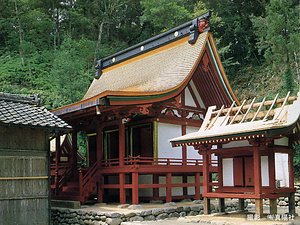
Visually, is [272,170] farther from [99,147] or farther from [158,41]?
[158,41]

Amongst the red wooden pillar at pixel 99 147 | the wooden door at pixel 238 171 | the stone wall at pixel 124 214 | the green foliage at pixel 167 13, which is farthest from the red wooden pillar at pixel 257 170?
the green foliage at pixel 167 13

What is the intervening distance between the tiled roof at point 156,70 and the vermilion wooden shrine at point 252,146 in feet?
9.42

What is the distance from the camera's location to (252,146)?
34.0ft

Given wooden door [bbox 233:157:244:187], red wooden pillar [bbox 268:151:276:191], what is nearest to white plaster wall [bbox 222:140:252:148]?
wooden door [bbox 233:157:244:187]

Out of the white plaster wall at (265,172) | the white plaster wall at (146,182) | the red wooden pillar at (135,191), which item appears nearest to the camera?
the white plaster wall at (265,172)

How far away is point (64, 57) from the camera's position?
81.4 feet

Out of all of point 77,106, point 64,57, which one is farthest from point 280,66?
point 77,106

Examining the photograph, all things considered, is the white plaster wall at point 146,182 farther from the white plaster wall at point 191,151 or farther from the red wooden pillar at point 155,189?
the white plaster wall at point 191,151

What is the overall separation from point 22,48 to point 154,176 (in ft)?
70.0

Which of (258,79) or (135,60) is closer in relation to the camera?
(135,60)

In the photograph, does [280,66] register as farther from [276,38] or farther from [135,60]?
[135,60]

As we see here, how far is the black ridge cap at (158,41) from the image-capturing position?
16203 millimetres

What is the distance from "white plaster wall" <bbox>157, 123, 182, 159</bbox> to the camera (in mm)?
14742

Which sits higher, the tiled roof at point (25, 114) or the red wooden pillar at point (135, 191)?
the tiled roof at point (25, 114)
